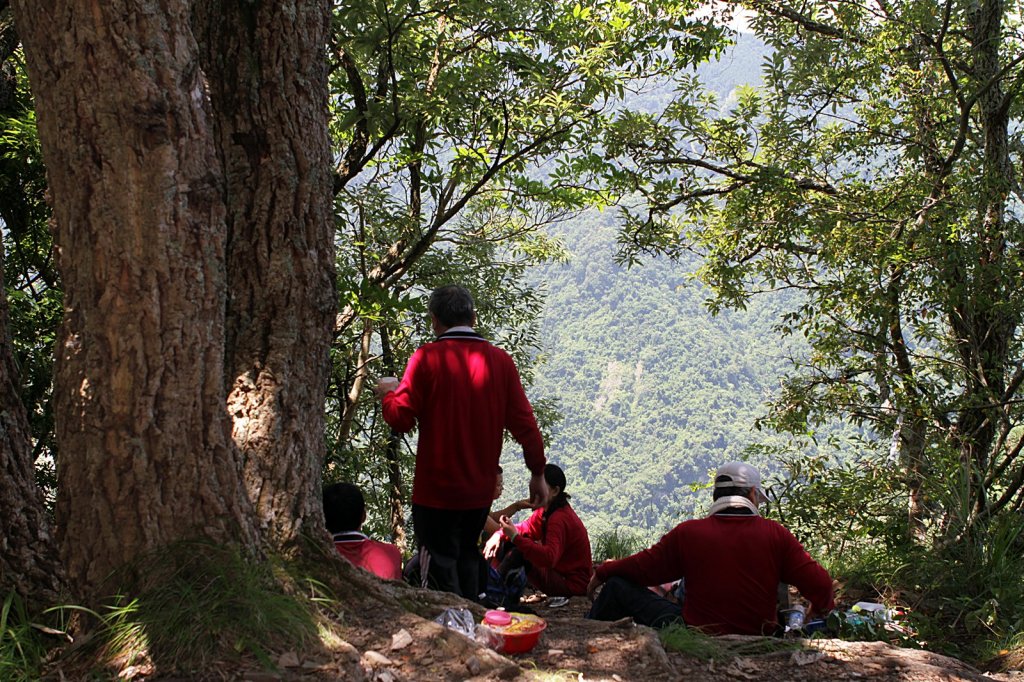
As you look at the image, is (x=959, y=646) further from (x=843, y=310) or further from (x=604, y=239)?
(x=604, y=239)

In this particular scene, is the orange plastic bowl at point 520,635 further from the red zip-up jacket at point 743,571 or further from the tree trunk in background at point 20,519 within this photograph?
the tree trunk in background at point 20,519

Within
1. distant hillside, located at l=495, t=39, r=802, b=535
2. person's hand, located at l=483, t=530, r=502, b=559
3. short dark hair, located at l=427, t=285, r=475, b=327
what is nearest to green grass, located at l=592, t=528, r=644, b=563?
person's hand, located at l=483, t=530, r=502, b=559

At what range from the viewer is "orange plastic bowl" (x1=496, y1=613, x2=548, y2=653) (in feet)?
10.9

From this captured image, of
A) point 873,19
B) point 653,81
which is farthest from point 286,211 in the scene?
point 873,19

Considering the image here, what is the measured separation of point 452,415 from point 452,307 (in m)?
0.51

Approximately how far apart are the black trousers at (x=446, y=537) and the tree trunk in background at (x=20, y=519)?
5.81ft

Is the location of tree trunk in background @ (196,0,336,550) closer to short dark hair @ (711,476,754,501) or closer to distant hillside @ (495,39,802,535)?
short dark hair @ (711,476,754,501)

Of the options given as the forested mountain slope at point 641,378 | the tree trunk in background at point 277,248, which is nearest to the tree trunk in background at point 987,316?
the tree trunk in background at point 277,248

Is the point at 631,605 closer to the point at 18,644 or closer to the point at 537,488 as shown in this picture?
the point at 537,488

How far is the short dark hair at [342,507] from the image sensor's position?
4.49 metres

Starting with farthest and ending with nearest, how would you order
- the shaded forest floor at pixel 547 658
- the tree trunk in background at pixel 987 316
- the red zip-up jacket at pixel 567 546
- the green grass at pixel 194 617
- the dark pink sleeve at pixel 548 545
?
the tree trunk in background at pixel 987 316 < the red zip-up jacket at pixel 567 546 < the dark pink sleeve at pixel 548 545 < the shaded forest floor at pixel 547 658 < the green grass at pixel 194 617

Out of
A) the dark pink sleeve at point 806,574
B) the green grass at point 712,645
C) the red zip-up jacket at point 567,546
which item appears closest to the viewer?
the green grass at point 712,645

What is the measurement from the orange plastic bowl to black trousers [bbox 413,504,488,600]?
85cm

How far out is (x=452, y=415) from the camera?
4117 millimetres
